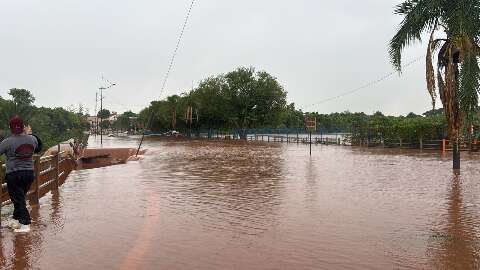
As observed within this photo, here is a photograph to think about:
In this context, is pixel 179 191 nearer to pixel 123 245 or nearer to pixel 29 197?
pixel 29 197

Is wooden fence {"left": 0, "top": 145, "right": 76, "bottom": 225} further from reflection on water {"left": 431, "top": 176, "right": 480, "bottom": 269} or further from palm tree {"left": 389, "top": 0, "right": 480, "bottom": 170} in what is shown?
palm tree {"left": 389, "top": 0, "right": 480, "bottom": 170}

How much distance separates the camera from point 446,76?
48.2 ft

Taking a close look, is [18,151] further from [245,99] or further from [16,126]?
[245,99]

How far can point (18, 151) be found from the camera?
7.23 meters

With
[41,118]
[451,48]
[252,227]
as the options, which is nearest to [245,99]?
[41,118]

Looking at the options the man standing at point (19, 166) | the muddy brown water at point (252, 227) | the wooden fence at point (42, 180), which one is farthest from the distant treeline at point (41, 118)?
the man standing at point (19, 166)

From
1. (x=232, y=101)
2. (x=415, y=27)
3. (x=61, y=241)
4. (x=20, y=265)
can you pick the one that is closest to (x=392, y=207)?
(x=61, y=241)

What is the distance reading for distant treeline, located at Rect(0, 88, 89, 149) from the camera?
58562 millimetres

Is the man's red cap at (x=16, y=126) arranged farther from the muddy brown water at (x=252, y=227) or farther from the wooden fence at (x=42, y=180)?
the wooden fence at (x=42, y=180)

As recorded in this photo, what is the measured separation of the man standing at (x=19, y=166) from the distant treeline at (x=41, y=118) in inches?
1707

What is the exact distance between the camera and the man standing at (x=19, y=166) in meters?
7.24

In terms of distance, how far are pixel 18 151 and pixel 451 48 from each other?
12.0 meters

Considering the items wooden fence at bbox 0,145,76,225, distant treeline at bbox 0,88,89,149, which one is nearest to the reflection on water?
wooden fence at bbox 0,145,76,225

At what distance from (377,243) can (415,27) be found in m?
11.9
